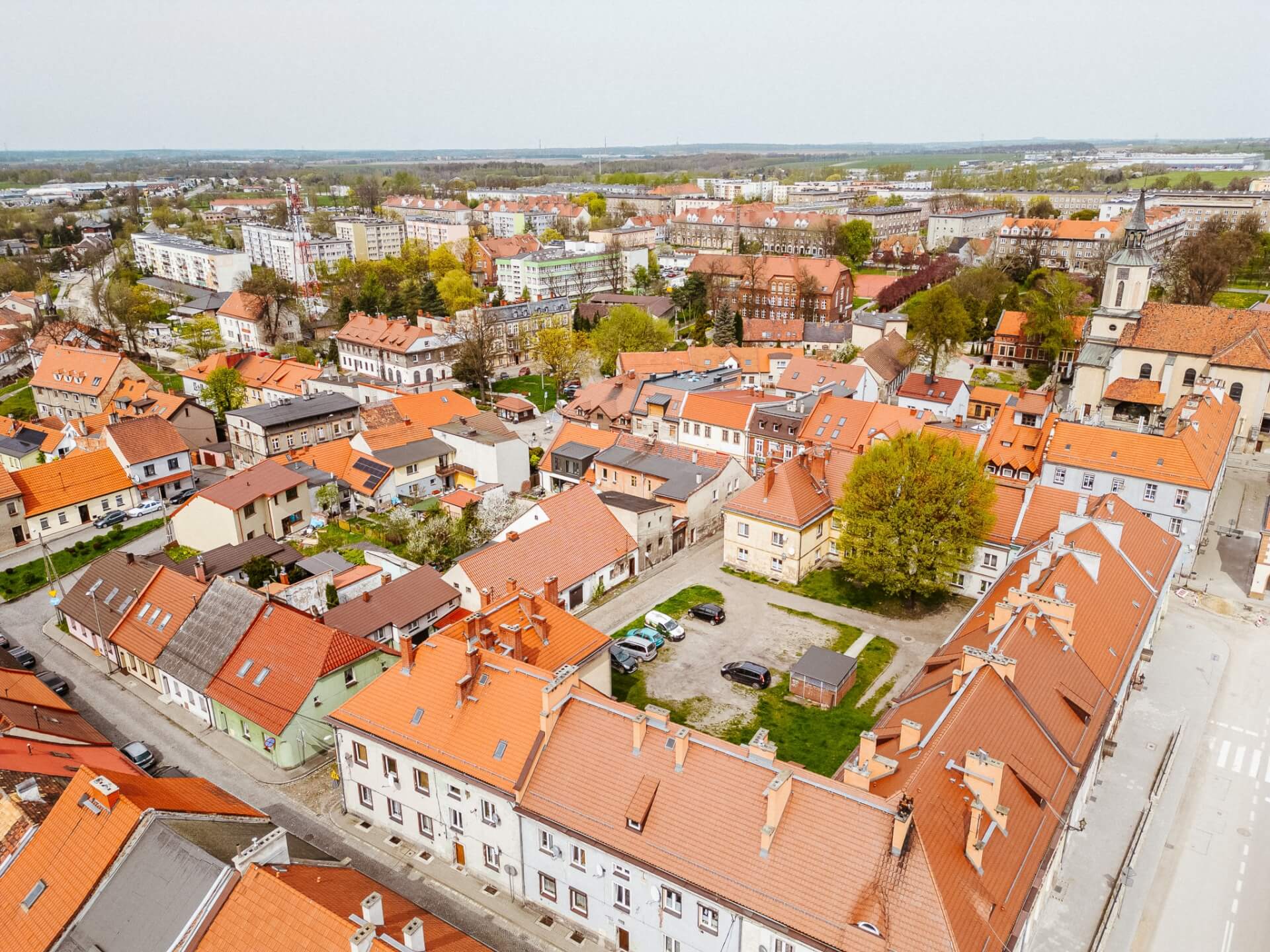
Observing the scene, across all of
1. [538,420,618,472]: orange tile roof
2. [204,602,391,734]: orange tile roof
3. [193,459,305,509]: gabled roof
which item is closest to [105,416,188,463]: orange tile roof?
[193,459,305,509]: gabled roof

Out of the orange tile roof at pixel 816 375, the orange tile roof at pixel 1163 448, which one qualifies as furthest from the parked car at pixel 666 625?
the orange tile roof at pixel 816 375

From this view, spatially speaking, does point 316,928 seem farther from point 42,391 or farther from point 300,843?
point 42,391

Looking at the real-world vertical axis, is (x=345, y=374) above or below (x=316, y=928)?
below

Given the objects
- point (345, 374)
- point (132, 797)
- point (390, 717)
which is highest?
point (132, 797)

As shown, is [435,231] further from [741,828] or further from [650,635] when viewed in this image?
[741,828]

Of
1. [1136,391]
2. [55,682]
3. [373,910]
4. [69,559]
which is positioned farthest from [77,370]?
[1136,391]

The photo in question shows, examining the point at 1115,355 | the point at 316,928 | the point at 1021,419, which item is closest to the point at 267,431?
the point at 316,928

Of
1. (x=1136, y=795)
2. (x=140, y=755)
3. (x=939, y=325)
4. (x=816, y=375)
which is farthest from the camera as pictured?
(x=939, y=325)
